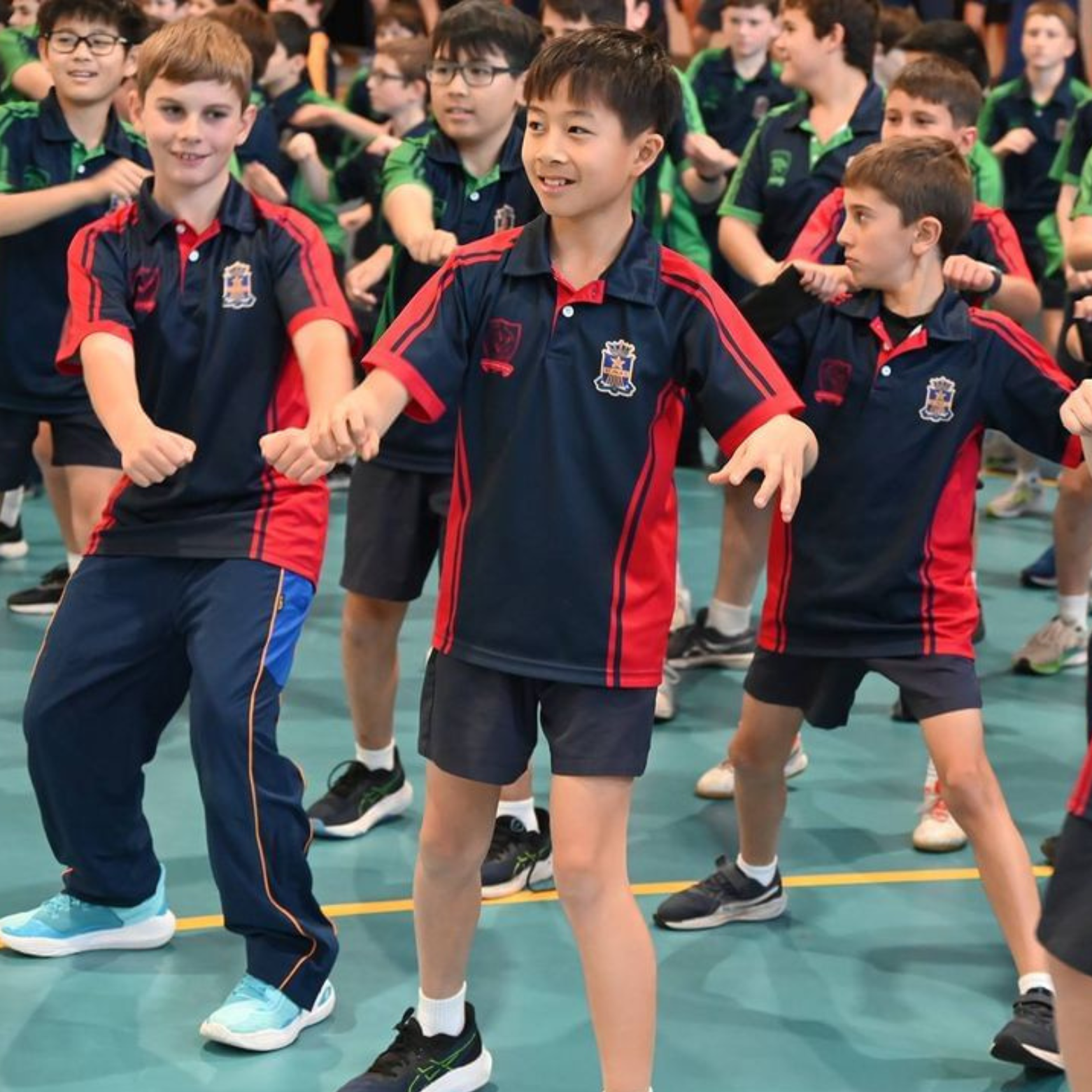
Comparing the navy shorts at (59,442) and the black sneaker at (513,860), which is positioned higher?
the navy shorts at (59,442)

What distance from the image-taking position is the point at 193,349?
3.65 meters

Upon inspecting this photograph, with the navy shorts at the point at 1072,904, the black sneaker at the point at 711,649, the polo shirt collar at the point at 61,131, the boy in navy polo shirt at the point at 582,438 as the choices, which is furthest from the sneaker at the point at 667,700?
the navy shorts at the point at 1072,904

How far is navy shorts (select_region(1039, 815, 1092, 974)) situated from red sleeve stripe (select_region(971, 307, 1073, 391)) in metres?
1.35

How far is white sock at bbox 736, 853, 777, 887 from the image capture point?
4191 mm

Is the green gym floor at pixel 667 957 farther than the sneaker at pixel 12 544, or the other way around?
the sneaker at pixel 12 544

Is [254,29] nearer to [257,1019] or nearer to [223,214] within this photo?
[223,214]

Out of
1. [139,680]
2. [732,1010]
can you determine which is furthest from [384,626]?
[732,1010]

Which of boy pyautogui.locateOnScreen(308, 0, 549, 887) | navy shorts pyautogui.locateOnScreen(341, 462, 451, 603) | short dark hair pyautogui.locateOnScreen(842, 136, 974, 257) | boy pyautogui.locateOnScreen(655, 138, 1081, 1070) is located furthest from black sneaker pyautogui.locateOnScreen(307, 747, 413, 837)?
short dark hair pyautogui.locateOnScreen(842, 136, 974, 257)

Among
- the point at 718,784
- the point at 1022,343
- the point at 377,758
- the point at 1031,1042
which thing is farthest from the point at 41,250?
the point at 1031,1042

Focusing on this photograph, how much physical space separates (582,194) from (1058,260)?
5.06 meters

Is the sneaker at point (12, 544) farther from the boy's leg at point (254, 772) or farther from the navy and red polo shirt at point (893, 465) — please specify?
the navy and red polo shirt at point (893, 465)

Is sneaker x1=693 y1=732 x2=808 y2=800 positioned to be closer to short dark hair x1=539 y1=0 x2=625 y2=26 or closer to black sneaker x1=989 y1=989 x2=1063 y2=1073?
black sneaker x1=989 y1=989 x2=1063 y2=1073

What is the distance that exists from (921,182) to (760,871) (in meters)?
1.48

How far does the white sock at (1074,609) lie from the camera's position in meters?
5.93
